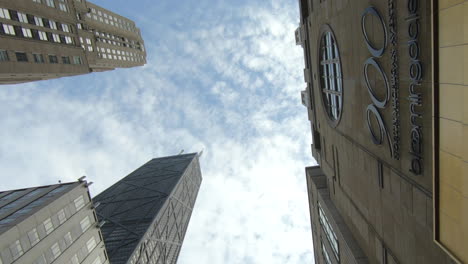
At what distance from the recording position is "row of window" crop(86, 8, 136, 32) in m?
87.7

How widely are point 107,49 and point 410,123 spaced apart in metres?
88.7

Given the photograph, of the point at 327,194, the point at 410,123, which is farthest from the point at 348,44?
the point at 327,194

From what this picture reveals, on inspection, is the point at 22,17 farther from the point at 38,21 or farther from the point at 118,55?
the point at 118,55

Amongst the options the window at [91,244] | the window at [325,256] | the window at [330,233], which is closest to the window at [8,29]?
the window at [91,244]

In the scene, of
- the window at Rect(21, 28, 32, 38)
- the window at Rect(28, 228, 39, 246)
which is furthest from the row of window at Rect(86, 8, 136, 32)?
the window at Rect(28, 228, 39, 246)

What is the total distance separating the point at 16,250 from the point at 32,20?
33842mm

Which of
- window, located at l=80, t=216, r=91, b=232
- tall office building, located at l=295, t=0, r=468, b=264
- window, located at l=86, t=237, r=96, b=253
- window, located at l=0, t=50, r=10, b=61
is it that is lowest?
window, located at l=86, t=237, r=96, b=253

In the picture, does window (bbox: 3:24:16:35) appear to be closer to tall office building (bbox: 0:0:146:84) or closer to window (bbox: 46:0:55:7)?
tall office building (bbox: 0:0:146:84)

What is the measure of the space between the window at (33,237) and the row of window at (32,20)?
27.7 metres

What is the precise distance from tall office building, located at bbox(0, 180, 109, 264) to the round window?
33496 millimetres

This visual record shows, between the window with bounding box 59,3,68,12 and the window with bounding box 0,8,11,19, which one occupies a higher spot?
the window with bounding box 59,3,68,12

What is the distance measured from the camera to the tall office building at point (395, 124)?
39.0ft

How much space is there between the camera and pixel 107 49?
88688 mm

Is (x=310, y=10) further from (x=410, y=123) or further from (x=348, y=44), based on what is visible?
(x=410, y=123)
